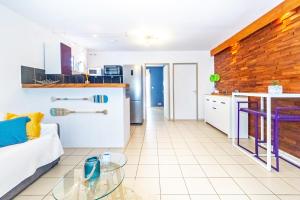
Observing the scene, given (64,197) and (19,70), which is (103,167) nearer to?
A: (64,197)

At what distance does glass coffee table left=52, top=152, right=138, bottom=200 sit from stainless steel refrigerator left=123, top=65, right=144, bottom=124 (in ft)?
14.4

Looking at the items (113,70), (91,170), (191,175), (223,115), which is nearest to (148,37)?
(113,70)

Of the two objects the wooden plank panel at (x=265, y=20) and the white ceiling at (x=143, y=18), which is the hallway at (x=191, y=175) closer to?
the wooden plank panel at (x=265, y=20)

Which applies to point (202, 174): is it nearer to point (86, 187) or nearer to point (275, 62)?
point (86, 187)

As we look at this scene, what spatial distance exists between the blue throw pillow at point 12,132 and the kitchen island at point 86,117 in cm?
131

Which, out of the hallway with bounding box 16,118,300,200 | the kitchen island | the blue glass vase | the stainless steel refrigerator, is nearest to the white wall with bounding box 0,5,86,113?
the kitchen island

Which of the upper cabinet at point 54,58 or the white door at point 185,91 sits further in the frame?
the white door at point 185,91

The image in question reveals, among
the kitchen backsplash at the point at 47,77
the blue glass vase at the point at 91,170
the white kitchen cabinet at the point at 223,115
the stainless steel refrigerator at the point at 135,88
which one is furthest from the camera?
the stainless steel refrigerator at the point at 135,88

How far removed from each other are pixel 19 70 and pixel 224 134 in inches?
176

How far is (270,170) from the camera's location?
2.76 metres

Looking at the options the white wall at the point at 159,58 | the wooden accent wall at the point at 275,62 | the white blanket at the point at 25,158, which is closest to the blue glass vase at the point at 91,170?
the white blanket at the point at 25,158

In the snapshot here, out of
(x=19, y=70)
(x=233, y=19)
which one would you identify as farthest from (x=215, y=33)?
(x=19, y=70)

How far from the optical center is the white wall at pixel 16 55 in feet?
10.4

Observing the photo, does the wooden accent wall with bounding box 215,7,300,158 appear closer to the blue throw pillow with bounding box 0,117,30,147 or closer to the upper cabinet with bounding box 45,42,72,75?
the blue throw pillow with bounding box 0,117,30,147
